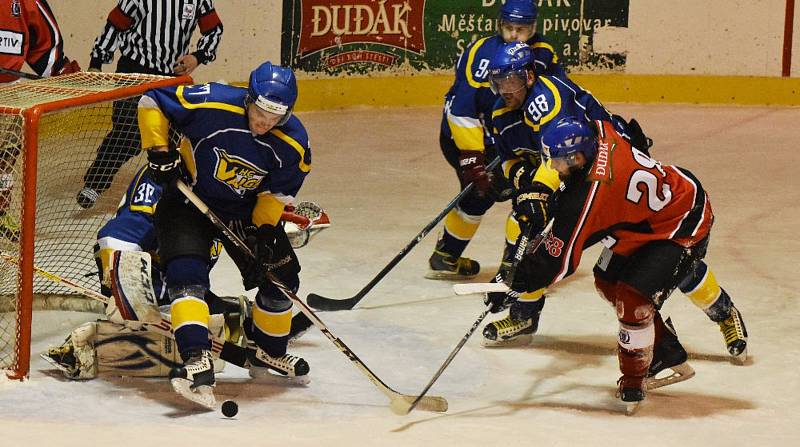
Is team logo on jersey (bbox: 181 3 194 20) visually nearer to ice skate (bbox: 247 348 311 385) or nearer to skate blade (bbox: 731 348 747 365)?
ice skate (bbox: 247 348 311 385)

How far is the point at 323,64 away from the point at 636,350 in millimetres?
4804

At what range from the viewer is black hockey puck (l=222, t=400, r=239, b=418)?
3883mm

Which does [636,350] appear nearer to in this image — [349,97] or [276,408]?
[276,408]

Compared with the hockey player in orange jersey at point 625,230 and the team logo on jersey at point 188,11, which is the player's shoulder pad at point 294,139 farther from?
the team logo on jersey at point 188,11

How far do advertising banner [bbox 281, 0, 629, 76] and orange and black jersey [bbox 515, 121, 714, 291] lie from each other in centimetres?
455

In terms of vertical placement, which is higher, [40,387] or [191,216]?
[191,216]

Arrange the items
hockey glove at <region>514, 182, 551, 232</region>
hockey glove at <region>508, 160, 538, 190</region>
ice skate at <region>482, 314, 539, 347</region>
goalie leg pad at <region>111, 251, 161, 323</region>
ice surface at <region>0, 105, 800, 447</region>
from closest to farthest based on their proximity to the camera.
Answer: ice surface at <region>0, 105, 800, 447</region>, goalie leg pad at <region>111, 251, 161, 323</region>, hockey glove at <region>514, 182, 551, 232</region>, ice skate at <region>482, 314, 539, 347</region>, hockey glove at <region>508, 160, 538, 190</region>

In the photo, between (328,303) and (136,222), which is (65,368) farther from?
(328,303)

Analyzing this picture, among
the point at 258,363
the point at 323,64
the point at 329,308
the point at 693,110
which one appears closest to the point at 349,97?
the point at 323,64

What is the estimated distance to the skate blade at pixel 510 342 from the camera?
479cm

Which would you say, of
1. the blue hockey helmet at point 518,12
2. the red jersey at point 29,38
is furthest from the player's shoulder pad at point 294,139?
the red jersey at point 29,38

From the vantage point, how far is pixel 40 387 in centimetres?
413

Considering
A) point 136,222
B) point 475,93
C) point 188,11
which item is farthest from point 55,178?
point 475,93

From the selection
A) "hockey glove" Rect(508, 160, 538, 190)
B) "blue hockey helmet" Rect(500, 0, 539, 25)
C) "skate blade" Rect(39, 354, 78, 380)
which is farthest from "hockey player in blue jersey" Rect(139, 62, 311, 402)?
"blue hockey helmet" Rect(500, 0, 539, 25)
